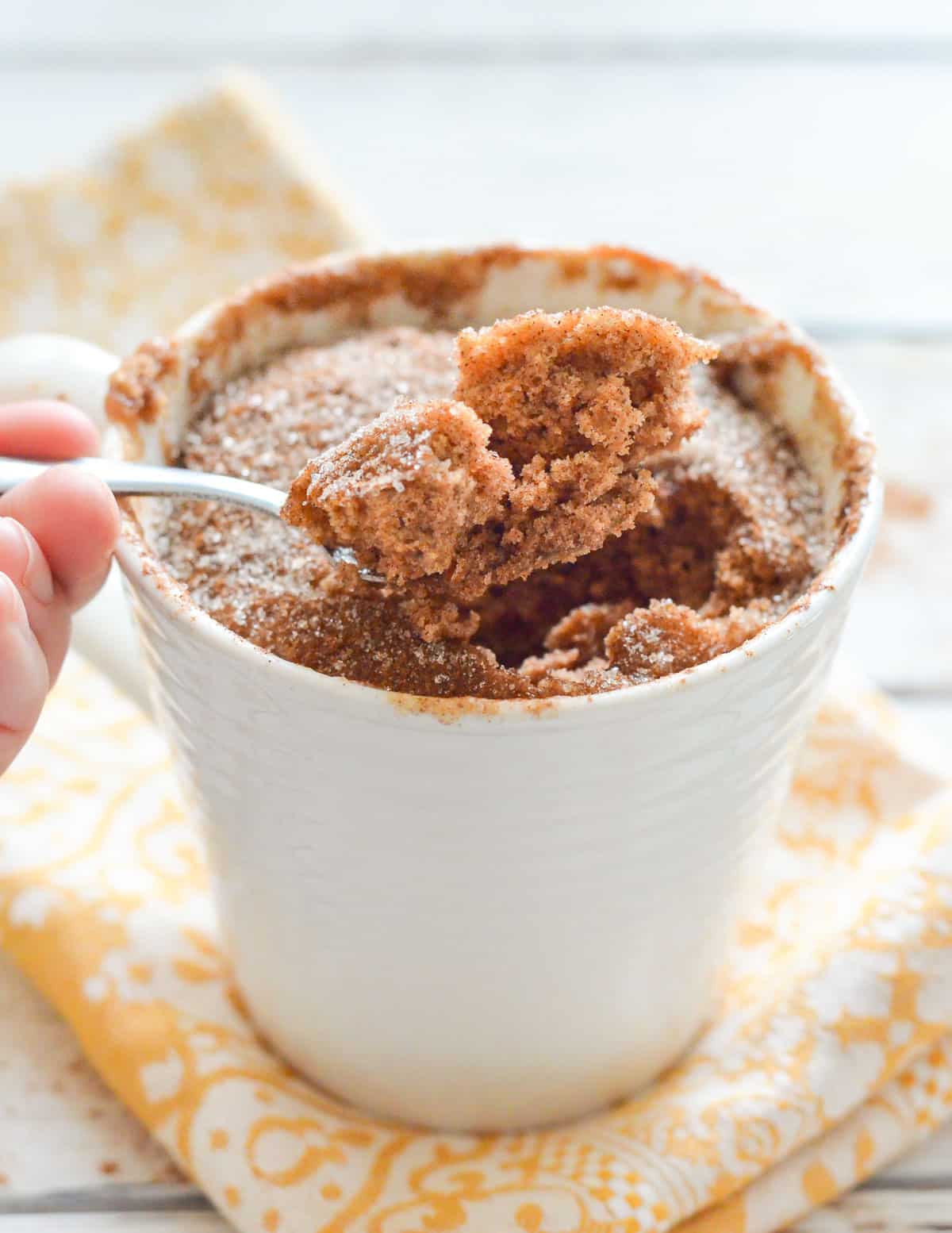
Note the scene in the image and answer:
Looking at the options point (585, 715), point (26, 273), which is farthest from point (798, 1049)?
point (26, 273)

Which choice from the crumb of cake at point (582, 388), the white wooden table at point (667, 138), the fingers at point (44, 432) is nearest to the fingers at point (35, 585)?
the fingers at point (44, 432)

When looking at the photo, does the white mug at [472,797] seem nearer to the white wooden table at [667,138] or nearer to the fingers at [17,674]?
the fingers at [17,674]

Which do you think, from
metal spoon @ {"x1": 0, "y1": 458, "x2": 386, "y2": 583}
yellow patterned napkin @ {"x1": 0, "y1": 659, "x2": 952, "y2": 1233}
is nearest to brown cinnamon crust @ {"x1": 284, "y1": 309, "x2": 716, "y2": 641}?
metal spoon @ {"x1": 0, "y1": 458, "x2": 386, "y2": 583}

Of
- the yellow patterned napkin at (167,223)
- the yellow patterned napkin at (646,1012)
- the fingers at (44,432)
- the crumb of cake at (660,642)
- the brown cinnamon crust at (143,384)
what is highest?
the brown cinnamon crust at (143,384)

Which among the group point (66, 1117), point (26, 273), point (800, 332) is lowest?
point (66, 1117)

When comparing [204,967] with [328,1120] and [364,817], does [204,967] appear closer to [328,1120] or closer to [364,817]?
[328,1120]

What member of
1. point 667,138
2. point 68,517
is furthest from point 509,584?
point 667,138

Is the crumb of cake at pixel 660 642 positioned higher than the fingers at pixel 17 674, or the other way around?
the crumb of cake at pixel 660 642

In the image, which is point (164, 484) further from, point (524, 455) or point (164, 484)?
point (524, 455)
